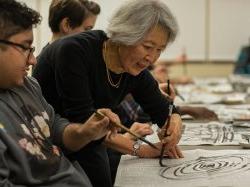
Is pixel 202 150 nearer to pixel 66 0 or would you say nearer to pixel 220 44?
pixel 66 0

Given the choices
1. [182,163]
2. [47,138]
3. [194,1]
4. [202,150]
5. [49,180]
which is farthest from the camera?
[194,1]

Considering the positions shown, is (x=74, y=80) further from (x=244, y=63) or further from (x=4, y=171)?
(x=244, y=63)

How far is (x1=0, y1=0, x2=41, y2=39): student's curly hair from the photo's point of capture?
3.76ft

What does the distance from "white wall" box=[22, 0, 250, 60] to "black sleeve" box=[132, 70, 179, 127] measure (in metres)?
3.94

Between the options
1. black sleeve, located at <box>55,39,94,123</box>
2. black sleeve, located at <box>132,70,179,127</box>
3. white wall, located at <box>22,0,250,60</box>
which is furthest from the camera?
white wall, located at <box>22,0,250,60</box>

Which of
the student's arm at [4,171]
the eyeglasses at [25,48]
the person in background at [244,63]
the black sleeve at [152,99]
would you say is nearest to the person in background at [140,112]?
the black sleeve at [152,99]

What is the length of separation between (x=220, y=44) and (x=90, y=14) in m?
3.81

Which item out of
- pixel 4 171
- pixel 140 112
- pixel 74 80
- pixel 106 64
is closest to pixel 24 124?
pixel 4 171

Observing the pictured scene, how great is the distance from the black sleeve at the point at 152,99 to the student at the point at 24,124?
1.39ft

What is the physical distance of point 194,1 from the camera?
221 inches

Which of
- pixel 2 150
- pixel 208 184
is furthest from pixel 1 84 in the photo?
pixel 208 184

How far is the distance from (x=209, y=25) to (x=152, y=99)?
415cm

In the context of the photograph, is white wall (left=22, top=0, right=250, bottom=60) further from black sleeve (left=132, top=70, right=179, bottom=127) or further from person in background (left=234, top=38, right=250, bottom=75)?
black sleeve (left=132, top=70, right=179, bottom=127)

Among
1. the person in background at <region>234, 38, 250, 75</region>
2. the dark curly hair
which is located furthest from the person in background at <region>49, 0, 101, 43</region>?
the person in background at <region>234, 38, 250, 75</region>
